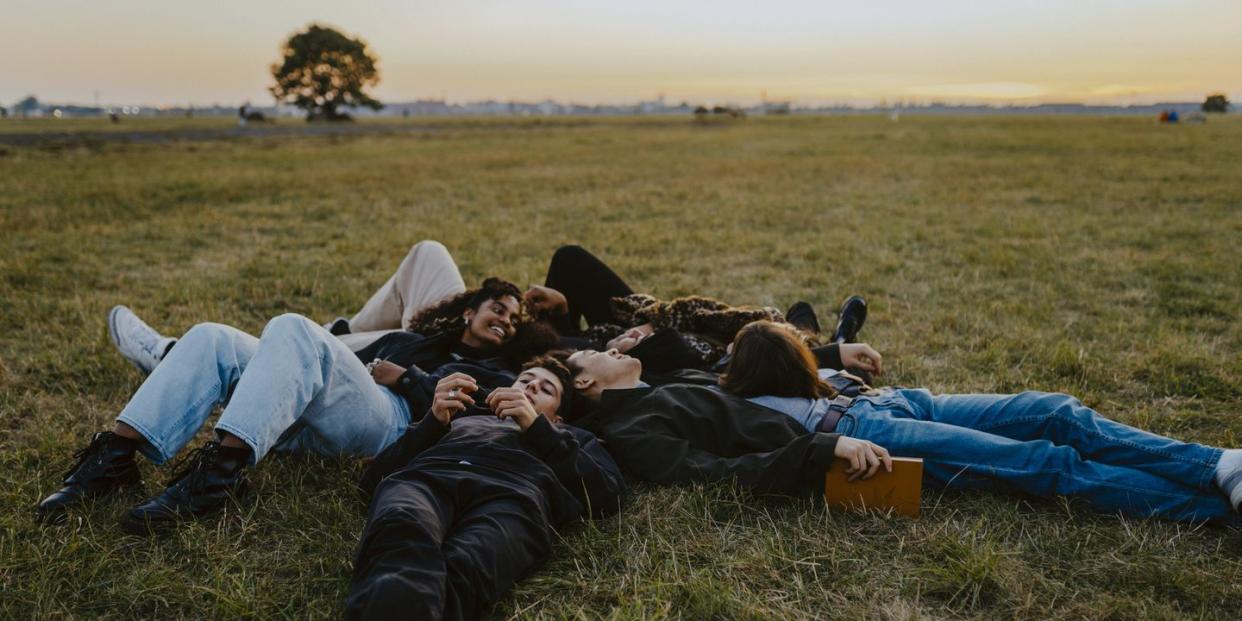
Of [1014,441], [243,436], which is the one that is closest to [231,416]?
[243,436]

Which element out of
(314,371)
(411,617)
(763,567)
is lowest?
(763,567)

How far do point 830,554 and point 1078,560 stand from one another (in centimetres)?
90

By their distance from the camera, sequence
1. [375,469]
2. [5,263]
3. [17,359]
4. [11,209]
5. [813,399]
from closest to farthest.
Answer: [375,469] → [813,399] → [17,359] → [5,263] → [11,209]

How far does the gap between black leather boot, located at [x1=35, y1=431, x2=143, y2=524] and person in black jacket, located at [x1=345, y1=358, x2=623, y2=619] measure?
104 centimetres

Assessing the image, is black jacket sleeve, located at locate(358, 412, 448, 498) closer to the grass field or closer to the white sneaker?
the grass field

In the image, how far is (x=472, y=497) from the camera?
279 centimetres

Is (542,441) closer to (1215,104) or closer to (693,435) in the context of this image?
(693,435)

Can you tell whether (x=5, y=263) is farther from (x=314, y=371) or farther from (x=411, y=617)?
(x=411, y=617)

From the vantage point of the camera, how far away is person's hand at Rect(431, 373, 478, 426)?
10.4 feet

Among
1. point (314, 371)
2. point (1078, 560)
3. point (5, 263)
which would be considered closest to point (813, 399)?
point (1078, 560)

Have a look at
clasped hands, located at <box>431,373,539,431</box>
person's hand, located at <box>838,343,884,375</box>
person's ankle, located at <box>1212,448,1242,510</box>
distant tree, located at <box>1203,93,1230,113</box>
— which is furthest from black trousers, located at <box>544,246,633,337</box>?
distant tree, located at <box>1203,93,1230,113</box>

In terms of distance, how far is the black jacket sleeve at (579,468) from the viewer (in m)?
3.08

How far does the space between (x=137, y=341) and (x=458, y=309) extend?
187 centimetres

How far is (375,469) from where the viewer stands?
10.3 ft
